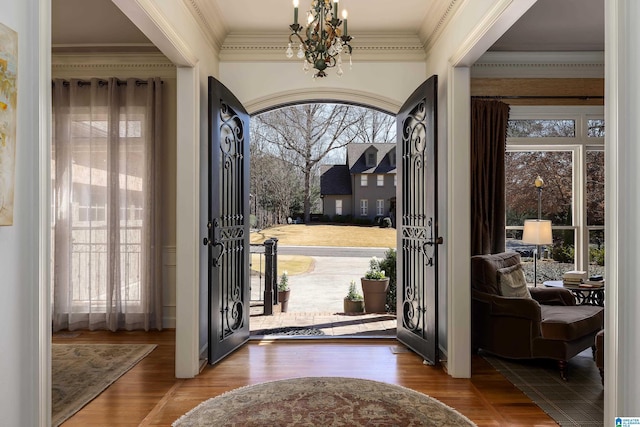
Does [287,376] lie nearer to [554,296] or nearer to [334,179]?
[554,296]

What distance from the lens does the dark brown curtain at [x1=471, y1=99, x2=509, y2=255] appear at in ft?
14.6

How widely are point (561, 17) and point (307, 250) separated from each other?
20.6 feet

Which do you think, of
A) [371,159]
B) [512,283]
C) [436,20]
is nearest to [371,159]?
[371,159]

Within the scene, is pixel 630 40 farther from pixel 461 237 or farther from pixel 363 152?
pixel 363 152

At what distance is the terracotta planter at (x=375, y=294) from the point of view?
5891mm

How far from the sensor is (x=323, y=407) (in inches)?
107

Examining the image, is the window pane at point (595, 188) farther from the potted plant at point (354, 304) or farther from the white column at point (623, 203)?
the white column at point (623, 203)

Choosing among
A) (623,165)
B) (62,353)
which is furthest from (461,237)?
(62,353)

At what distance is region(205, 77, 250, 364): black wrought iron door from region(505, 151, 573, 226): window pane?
9.41ft

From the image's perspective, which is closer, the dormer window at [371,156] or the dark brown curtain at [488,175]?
the dark brown curtain at [488,175]

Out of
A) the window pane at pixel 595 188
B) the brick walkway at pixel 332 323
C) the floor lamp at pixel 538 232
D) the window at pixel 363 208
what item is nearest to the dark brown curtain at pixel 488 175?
the floor lamp at pixel 538 232

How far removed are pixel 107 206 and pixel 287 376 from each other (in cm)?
268

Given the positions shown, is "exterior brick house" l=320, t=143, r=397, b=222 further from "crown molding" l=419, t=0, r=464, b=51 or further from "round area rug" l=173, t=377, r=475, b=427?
"round area rug" l=173, t=377, r=475, b=427

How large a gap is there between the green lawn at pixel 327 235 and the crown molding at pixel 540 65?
4.95 m
